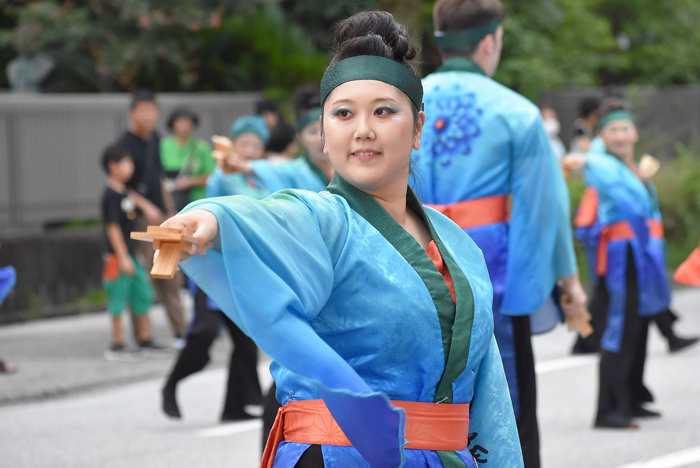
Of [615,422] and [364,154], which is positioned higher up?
[364,154]

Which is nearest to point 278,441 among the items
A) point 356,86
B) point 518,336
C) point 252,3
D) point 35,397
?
point 356,86

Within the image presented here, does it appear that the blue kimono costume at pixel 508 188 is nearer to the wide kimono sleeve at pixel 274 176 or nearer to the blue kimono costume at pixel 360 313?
the blue kimono costume at pixel 360 313

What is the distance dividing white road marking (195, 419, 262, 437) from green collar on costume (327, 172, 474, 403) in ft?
13.5

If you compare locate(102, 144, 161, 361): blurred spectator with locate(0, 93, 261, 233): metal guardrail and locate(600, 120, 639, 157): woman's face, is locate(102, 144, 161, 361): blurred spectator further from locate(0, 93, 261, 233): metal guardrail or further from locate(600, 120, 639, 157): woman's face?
locate(600, 120, 639, 157): woman's face

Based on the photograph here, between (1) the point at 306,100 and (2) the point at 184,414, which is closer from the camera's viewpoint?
(1) the point at 306,100

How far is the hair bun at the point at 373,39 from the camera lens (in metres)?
2.39

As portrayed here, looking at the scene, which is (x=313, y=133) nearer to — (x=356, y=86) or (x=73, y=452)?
(x=73, y=452)

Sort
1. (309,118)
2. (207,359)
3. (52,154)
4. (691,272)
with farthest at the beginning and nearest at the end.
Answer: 1. (52,154)
2. (207,359)
3. (309,118)
4. (691,272)

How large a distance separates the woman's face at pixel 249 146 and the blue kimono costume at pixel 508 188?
3346 mm

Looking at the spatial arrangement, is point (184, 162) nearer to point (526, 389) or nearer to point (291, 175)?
point (291, 175)

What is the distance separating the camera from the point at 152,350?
29.6ft

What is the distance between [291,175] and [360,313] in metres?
3.53

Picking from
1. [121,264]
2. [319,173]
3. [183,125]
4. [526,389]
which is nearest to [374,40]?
[526,389]

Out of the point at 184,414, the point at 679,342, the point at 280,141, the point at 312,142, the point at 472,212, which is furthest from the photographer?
the point at 679,342
